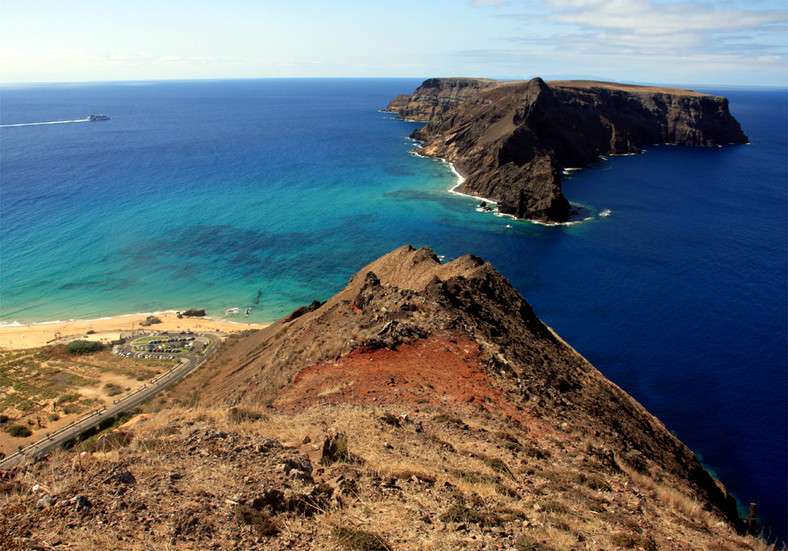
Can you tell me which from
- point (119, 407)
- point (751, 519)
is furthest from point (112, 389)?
point (751, 519)

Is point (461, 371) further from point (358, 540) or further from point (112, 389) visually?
point (112, 389)

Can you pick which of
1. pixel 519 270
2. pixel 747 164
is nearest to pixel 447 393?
pixel 519 270

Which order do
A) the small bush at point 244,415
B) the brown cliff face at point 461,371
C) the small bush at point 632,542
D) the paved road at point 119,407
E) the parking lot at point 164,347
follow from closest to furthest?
1. the small bush at point 632,542
2. the small bush at point 244,415
3. the brown cliff face at point 461,371
4. the paved road at point 119,407
5. the parking lot at point 164,347

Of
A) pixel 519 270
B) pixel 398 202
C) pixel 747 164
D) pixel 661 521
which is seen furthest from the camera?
pixel 747 164

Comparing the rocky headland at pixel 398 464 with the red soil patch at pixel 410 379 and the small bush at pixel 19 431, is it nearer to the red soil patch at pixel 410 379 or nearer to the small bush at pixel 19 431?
the red soil patch at pixel 410 379

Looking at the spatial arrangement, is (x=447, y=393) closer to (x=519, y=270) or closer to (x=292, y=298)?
(x=292, y=298)

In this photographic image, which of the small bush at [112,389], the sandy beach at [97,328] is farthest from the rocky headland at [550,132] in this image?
the small bush at [112,389]

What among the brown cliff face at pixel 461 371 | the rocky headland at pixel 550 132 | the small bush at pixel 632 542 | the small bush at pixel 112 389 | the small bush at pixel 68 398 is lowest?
the small bush at pixel 112 389
